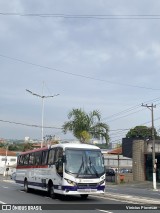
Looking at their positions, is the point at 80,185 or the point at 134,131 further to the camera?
the point at 134,131

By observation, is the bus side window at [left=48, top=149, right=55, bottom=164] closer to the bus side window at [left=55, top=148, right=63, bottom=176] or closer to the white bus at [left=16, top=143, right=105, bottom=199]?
the white bus at [left=16, top=143, right=105, bottom=199]

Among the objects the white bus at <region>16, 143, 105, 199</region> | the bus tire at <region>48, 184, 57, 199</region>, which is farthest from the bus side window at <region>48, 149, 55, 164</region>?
the bus tire at <region>48, 184, 57, 199</region>

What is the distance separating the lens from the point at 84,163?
66.5ft

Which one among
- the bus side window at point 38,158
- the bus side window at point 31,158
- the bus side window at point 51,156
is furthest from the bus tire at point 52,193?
the bus side window at point 31,158

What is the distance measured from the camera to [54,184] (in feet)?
69.8

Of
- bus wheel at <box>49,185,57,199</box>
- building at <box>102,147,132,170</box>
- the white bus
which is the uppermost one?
building at <box>102,147,132,170</box>

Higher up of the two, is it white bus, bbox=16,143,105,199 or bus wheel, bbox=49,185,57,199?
white bus, bbox=16,143,105,199

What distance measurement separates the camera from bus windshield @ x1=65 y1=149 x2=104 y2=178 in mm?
19953

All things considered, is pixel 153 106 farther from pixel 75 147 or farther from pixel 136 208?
pixel 136 208

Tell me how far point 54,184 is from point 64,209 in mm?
5587

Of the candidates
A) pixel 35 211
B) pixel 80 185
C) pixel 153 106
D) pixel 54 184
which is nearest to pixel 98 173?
pixel 80 185

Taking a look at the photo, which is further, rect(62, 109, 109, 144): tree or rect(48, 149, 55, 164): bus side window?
rect(62, 109, 109, 144): tree

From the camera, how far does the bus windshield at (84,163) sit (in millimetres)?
19953

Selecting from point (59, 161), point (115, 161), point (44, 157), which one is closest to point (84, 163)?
point (59, 161)
